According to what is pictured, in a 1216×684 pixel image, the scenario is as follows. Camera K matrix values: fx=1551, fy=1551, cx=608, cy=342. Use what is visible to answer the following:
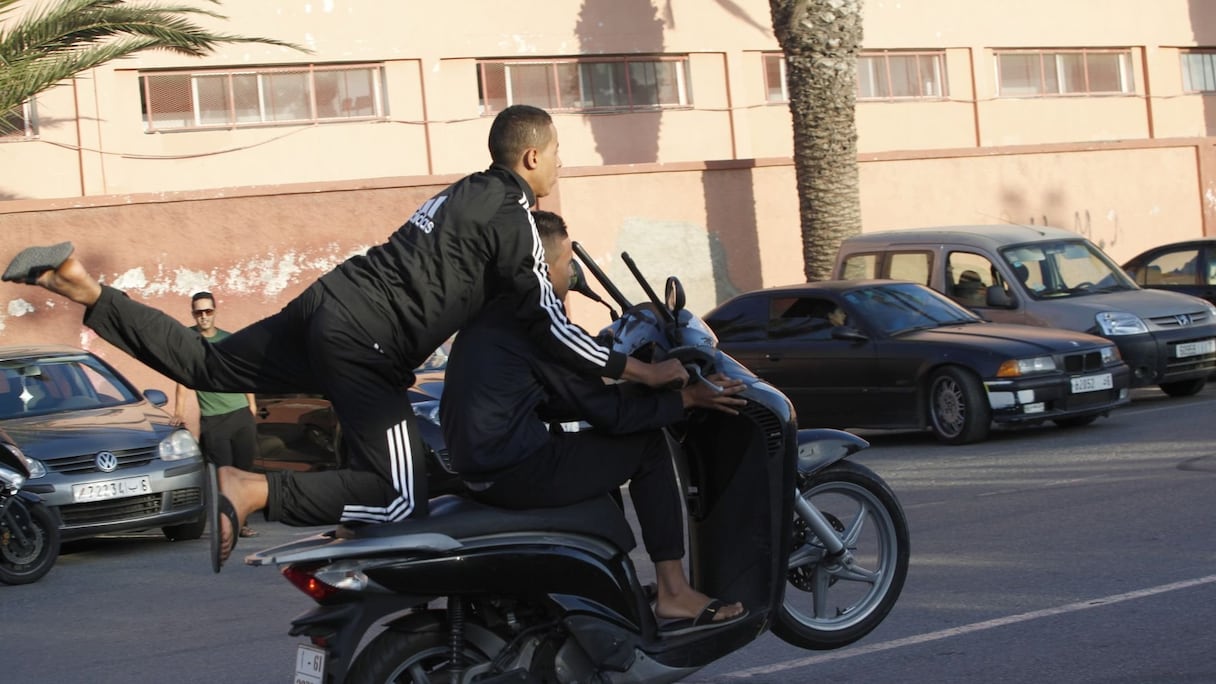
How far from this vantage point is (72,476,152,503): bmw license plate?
1129cm

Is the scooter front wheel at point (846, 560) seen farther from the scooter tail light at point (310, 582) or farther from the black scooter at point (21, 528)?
the black scooter at point (21, 528)

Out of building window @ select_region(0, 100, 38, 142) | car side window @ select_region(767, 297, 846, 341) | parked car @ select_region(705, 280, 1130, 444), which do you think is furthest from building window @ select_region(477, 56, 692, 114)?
car side window @ select_region(767, 297, 846, 341)

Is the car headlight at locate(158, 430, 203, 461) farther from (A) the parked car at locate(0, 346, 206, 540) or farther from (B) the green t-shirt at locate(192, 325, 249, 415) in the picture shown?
(B) the green t-shirt at locate(192, 325, 249, 415)

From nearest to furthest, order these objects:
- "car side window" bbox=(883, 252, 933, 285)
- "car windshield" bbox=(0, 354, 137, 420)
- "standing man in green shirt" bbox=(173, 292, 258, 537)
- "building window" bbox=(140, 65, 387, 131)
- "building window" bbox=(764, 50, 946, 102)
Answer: "standing man in green shirt" bbox=(173, 292, 258, 537) → "car windshield" bbox=(0, 354, 137, 420) → "car side window" bbox=(883, 252, 933, 285) → "building window" bbox=(140, 65, 387, 131) → "building window" bbox=(764, 50, 946, 102)

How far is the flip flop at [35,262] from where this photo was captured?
4656 mm

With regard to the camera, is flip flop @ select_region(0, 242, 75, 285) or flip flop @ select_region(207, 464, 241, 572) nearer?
flip flop @ select_region(0, 242, 75, 285)

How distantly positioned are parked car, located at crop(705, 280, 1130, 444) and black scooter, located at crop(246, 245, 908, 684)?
771cm

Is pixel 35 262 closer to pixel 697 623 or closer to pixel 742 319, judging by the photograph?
pixel 697 623

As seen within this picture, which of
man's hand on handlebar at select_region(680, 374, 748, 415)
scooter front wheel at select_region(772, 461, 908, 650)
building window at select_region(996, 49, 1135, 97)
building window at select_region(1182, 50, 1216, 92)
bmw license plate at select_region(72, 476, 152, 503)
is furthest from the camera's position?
building window at select_region(1182, 50, 1216, 92)

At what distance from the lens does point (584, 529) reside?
5012 millimetres

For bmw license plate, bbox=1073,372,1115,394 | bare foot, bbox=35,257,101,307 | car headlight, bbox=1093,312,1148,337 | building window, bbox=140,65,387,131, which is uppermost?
building window, bbox=140,65,387,131

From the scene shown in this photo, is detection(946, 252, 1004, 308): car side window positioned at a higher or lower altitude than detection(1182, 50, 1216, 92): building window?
lower

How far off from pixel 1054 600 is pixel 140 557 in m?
7.12

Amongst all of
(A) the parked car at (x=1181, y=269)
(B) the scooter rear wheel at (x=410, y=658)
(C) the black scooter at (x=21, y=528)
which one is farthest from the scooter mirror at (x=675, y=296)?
(A) the parked car at (x=1181, y=269)
